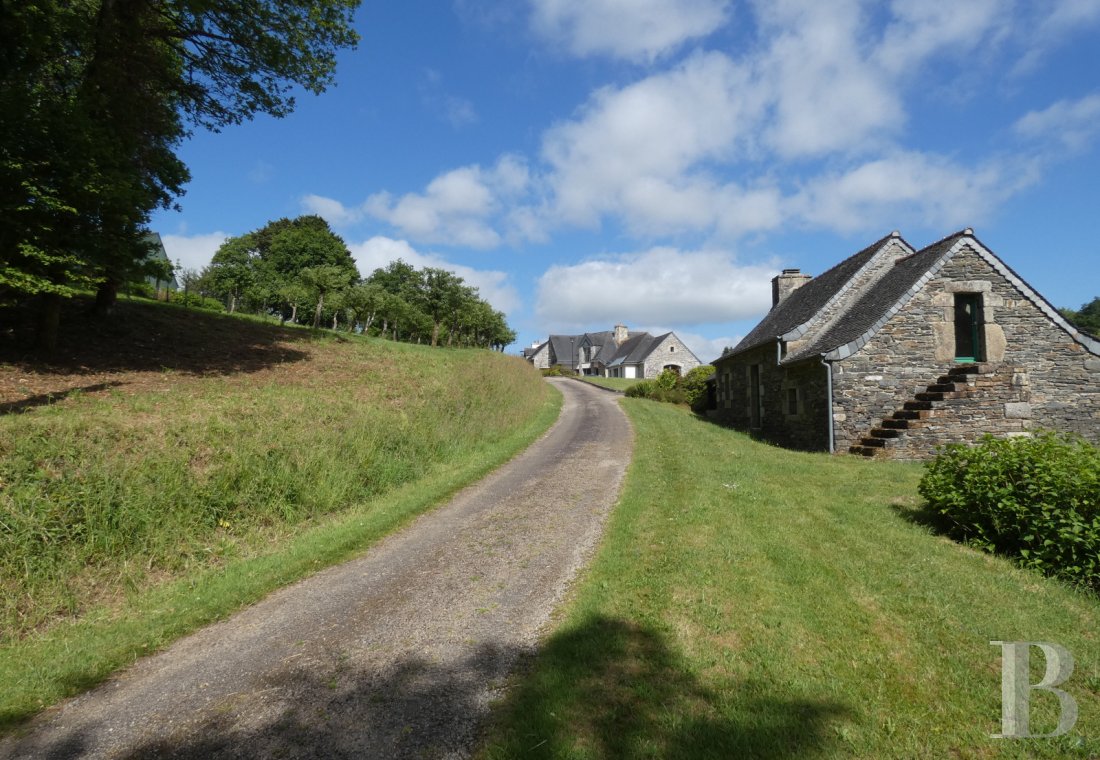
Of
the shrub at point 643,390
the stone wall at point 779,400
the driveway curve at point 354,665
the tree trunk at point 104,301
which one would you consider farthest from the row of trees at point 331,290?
the driveway curve at point 354,665

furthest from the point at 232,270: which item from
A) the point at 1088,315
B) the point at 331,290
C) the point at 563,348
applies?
the point at 1088,315

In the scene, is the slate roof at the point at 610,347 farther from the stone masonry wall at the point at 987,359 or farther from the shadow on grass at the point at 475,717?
the shadow on grass at the point at 475,717

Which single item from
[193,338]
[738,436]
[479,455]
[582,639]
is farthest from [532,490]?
[193,338]

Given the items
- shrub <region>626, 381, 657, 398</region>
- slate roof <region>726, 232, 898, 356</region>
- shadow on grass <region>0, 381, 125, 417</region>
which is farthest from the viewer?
shrub <region>626, 381, 657, 398</region>

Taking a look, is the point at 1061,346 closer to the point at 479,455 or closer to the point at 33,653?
the point at 479,455

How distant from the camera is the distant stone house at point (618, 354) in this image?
59.6 metres

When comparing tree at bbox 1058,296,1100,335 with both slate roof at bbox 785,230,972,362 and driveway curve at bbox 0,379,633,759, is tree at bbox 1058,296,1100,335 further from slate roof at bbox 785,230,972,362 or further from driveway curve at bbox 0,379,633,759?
driveway curve at bbox 0,379,633,759

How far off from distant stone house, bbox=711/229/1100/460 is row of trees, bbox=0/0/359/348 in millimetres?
17402

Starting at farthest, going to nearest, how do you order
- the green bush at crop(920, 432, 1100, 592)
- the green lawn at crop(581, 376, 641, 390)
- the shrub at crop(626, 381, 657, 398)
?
the green lawn at crop(581, 376, 641, 390), the shrub at crop(626, 381, 657, 398), the green bush at crop(920, 432, 1100, 592)

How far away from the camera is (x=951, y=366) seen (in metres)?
14.6

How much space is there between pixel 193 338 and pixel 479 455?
11.0 meters

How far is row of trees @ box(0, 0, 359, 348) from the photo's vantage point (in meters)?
10.2

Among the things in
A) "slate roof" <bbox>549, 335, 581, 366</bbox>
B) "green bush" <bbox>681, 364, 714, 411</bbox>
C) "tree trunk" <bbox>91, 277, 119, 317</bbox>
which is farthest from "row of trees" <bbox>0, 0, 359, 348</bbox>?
"slate roof" <bbox>549, 335, 581, 366</bbox>

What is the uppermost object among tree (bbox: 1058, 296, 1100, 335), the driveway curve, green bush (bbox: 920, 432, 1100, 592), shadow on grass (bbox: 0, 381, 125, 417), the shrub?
tree (bbox: 1058, 296, 1100, 335)
